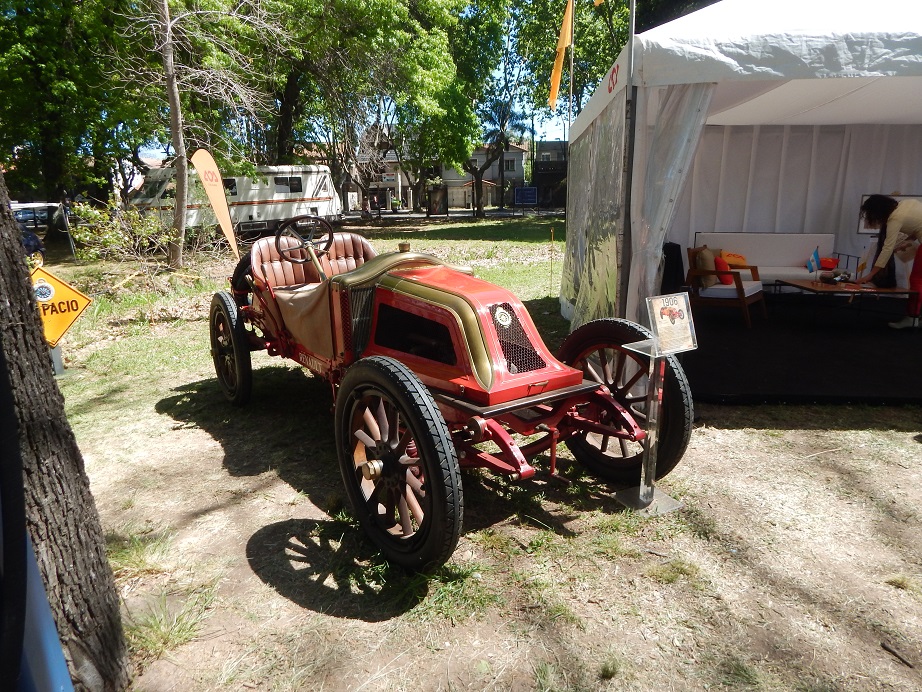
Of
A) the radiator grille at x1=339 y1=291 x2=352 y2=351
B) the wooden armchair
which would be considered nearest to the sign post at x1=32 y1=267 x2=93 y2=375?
the radiator grille at x1=339 y1=291 x2=352 y2=351

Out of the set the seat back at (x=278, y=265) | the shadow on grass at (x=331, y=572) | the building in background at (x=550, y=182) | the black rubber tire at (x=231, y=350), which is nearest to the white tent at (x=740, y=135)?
the seat back at (x=278, y=265)

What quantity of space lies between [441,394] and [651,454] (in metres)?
1.08

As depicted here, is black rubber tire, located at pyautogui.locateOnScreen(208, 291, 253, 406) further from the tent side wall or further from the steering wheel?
the tent side wall

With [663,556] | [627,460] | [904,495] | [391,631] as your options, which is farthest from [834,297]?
[391,631]

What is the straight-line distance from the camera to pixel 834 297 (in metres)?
8.03

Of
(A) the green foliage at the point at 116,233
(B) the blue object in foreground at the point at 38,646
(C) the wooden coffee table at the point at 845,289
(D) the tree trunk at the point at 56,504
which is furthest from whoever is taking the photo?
(A) the green foliage at the point at 116,233

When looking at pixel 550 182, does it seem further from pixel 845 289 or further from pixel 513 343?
pixel 513 343

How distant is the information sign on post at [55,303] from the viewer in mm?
5090

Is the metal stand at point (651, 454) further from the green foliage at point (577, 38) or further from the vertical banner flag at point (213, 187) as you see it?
the green foliage at point (577, 38)

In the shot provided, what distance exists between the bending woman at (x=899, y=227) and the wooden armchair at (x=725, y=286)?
116 cm

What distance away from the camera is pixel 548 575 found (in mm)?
2584

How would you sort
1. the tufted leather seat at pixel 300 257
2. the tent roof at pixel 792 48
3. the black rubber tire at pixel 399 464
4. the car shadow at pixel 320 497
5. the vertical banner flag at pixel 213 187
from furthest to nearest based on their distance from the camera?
the vertical banner flag at pixel 213 187
the tufted leather seat at pixel 300 257
the tent roof at pixel 792 48
the car shadow at pixel 320 497
the black rubber tire at pixel 399 464

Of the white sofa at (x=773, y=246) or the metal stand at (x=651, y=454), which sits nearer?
the metal stand at (x=651, y=454)

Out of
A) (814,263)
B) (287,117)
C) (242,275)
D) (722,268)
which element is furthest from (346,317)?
(287,117)
